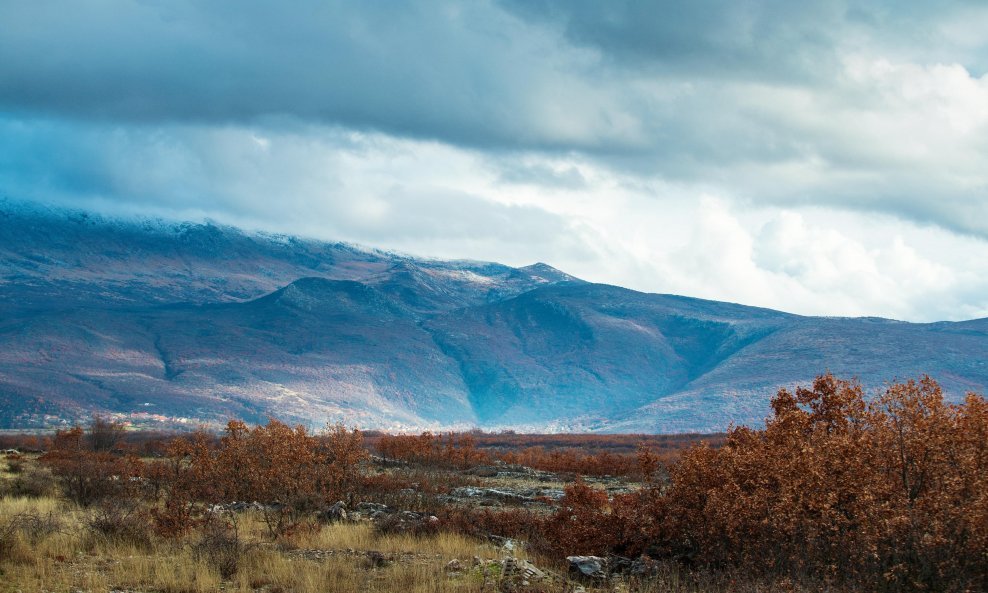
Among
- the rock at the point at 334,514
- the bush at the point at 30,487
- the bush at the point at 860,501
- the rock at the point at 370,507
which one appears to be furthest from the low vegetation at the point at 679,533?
the bush at the point at 30,487

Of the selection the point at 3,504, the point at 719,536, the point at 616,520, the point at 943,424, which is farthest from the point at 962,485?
the point at 3,504

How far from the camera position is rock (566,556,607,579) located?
56.9 feet

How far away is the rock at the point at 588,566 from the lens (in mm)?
17344

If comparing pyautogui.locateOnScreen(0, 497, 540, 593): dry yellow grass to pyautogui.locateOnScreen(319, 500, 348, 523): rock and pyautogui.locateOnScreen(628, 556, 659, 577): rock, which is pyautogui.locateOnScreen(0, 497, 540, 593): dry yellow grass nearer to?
pyautogui.locateOnScreen(319, 500, 348, 523): rock

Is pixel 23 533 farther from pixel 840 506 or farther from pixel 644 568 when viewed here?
pixel 840 506

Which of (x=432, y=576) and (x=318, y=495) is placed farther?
(x=318, y=495)

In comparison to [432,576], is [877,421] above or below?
above

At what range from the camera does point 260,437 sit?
26.9 meters

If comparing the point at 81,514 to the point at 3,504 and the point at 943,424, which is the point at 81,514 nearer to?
the point at 3,504

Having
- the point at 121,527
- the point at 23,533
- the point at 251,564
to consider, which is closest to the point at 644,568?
the point at 251,564

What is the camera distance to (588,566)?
1761 centimetres

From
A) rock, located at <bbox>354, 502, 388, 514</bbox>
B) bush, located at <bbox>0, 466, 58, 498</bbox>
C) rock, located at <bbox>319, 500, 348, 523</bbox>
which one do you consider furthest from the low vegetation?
bush, located at <bbox>0, 466, 58, 498</bbox>

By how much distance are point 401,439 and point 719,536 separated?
44.2 meters

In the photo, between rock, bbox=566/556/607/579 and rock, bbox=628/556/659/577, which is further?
rock, bbox=566/556/607/579
